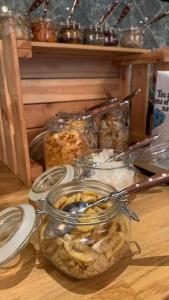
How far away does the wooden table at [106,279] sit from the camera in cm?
32

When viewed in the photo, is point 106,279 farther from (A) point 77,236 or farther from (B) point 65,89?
(B) point 65,89

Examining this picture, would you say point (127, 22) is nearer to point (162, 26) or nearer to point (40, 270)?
point (162, 26)

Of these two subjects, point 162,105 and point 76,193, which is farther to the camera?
point 162,105

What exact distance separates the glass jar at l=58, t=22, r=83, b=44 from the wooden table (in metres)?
0.50

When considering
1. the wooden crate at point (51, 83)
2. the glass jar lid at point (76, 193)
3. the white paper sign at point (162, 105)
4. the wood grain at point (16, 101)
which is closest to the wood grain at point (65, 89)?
the wooden crate at point (51, 83)

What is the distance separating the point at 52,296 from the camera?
32 cm

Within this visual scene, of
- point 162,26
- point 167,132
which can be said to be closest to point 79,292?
point 167,132

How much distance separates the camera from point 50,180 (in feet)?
1.63

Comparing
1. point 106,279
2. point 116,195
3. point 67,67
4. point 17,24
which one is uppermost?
point 17,24

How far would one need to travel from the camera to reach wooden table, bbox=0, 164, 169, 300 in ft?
1.07

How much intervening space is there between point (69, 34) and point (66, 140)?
0.93 ft

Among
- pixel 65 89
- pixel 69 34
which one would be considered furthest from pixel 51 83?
pixel 69 34

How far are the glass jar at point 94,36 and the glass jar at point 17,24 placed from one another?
0.18m

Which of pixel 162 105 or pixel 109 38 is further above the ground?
pixel 109 38
